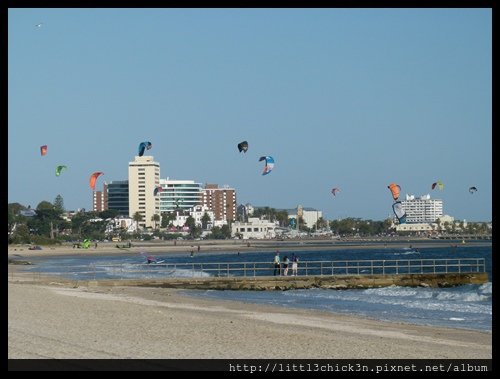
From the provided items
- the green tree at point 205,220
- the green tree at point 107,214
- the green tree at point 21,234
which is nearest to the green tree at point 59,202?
the green tree at point 107,214

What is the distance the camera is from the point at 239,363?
9758 millimetres

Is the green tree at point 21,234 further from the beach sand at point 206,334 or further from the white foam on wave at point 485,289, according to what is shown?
the beach sand at point 206,334

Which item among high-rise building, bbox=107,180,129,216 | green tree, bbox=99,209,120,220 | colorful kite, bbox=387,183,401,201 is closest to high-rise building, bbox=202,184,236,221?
high-rise building, bbox=107,180,129,216

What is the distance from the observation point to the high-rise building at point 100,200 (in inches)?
4806

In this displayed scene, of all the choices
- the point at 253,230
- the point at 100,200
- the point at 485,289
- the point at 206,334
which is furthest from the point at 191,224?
the point at 206,334

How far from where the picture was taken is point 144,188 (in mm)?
101125

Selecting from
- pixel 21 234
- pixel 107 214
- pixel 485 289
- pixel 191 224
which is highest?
pixel 107 214

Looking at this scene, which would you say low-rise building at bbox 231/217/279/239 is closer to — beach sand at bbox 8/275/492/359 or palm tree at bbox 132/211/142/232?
palm tree at bbox 132/211/142/232

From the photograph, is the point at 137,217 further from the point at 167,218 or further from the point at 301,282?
the point at 301,282

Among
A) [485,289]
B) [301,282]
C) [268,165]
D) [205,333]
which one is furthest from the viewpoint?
[268,165]

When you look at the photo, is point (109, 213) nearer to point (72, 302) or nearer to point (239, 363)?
point (72, 302)

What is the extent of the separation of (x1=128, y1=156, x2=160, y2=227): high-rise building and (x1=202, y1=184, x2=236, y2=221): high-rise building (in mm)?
24513

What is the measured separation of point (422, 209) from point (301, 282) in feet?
266
